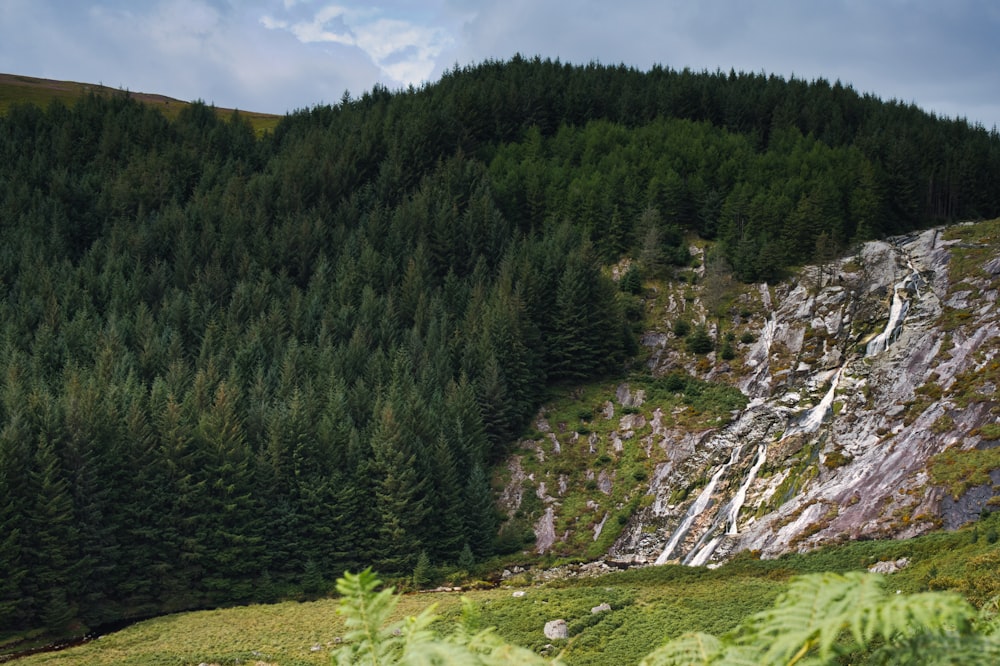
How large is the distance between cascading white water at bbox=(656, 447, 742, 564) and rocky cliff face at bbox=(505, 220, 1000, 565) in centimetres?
15

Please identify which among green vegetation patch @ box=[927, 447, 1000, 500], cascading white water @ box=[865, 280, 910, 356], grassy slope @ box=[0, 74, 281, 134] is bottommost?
green vegetation patch @ box=[927, 447, 1000, 500]

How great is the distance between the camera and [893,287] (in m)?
56.7

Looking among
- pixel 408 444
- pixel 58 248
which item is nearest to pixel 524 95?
pixel 58 248

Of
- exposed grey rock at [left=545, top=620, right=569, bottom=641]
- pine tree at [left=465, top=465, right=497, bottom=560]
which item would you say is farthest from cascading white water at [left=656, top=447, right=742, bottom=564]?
exposed grey rock at [left=545, top=620, right=569, bottom=641]

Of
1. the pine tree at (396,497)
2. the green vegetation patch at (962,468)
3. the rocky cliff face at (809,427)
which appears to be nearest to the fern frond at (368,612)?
the rocky cliff face at (809,427)

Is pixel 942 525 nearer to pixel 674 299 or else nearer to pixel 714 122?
pixel 674 299

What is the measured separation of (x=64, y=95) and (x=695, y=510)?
16696cm

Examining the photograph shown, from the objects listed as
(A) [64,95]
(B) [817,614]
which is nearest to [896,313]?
(B) [817,614]

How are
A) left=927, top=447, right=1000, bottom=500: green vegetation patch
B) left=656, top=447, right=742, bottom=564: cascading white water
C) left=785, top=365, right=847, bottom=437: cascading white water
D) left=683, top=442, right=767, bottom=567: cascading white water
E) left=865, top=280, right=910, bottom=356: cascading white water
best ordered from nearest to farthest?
left=927, top=447, right=1000, bottom=500: green vegetation patch
left=683, top=442, right=767, bottom=567: cascading white water
left=656, top=447, right=742, bottom=564: cascading white water
left=785, top=365, right=847, bottom=437: cascading white water
left=865, top=280, right=910, bottom=356: cascading white water

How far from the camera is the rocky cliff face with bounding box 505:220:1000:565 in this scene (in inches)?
1454

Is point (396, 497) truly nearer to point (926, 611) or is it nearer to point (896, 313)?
point (896, 313)

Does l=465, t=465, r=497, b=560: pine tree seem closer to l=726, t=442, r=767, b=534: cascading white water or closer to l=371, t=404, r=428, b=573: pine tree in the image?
l=371, t=404, r=428, b=573: pine tree

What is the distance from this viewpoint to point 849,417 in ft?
147

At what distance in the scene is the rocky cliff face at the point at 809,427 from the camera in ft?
121
